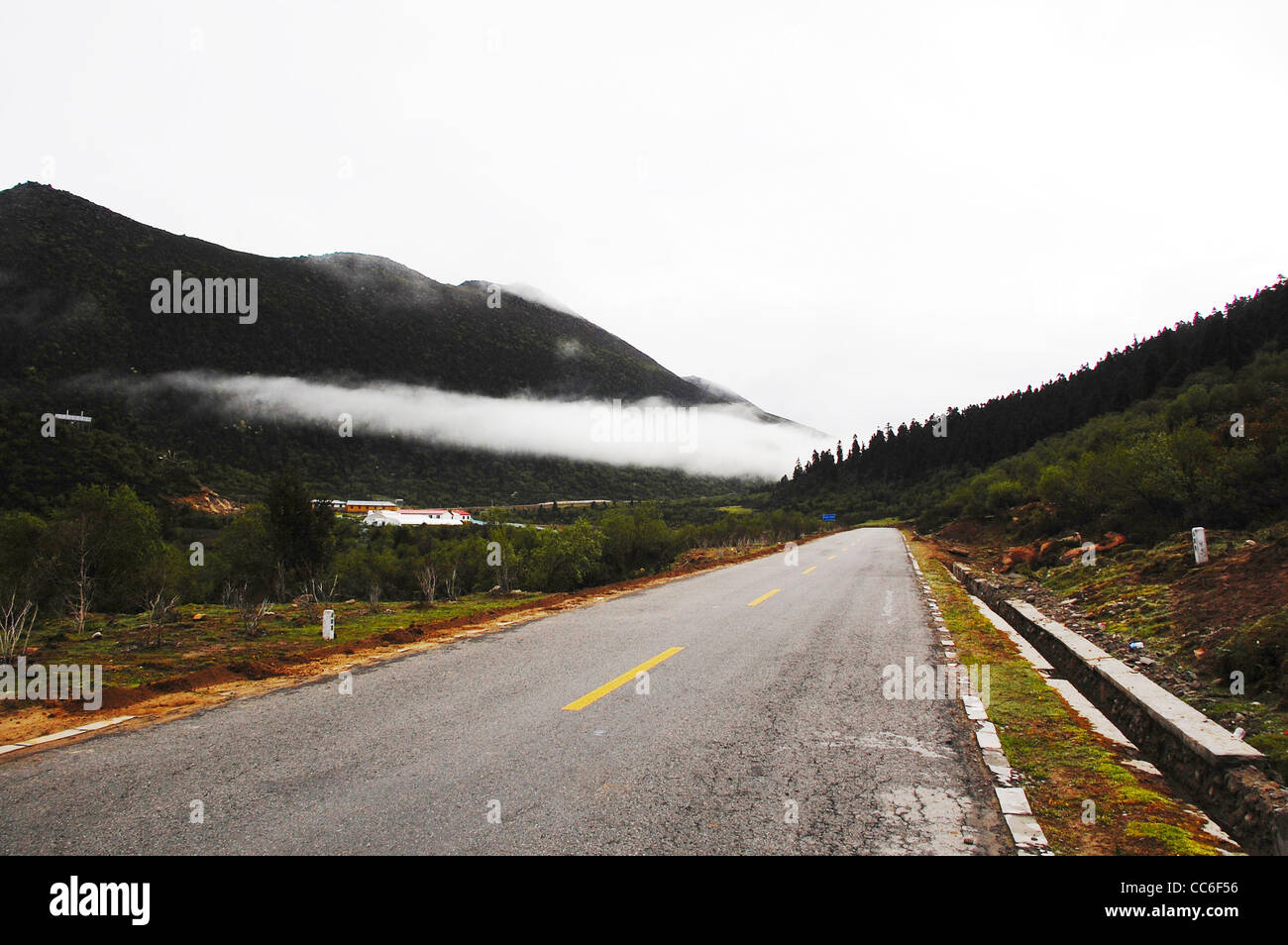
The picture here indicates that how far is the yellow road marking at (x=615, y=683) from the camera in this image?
5516 millimetres

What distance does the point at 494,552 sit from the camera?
36.3m

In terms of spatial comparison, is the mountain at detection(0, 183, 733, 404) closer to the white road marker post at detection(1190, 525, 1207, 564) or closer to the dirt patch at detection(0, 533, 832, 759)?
the dirt patch at detection(0, 533, 832, 759)

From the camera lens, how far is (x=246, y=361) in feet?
326

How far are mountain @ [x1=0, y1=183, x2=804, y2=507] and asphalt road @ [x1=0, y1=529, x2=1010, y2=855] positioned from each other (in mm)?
44874

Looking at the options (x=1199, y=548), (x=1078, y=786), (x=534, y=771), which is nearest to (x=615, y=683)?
(x=534, y=771)

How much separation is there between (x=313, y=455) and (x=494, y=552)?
6221cm

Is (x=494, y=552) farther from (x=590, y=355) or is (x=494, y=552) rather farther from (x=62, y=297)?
(x=590, y=355)

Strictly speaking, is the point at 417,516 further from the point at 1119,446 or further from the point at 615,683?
the point at 615,683

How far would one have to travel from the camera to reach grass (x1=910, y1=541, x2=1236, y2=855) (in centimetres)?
324

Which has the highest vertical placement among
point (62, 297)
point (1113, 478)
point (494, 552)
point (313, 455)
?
point (62, 297)

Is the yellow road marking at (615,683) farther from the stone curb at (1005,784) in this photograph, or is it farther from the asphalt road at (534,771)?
the stone curb at (1005,784)

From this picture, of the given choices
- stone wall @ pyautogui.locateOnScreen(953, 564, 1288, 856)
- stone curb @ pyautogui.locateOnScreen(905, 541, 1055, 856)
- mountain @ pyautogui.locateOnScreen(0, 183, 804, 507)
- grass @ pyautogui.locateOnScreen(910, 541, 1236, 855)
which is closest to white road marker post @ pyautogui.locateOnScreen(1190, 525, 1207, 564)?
stone wall @ pyautogui.locateOnScreen(953, 564, 1288, 856)

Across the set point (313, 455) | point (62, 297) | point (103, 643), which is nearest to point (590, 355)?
point (313, 455)

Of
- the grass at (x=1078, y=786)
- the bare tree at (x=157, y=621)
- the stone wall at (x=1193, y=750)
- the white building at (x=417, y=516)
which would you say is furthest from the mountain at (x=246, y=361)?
the stone wall at (x=1193, y=750)
